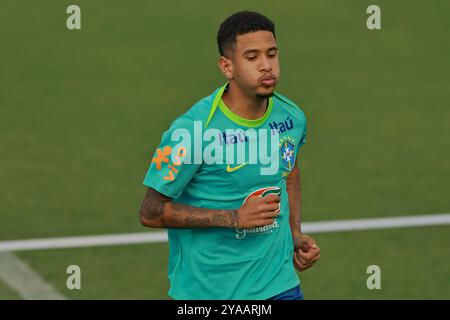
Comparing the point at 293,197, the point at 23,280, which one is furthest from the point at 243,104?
the point at 23,280

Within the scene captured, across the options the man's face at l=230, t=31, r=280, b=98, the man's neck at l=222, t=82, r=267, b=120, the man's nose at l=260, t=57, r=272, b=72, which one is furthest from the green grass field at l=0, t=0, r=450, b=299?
the man's nose at l=260, t=57, r=272, b=72

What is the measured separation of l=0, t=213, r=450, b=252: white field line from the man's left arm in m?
4.28

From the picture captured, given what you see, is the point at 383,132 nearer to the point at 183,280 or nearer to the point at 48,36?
the point at 48,36

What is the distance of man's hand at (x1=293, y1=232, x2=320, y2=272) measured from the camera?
27.4 feet

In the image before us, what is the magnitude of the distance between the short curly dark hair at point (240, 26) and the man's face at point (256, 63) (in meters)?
0.03

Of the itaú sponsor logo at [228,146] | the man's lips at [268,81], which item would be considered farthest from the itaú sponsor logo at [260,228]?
the man's lips at [268,81]

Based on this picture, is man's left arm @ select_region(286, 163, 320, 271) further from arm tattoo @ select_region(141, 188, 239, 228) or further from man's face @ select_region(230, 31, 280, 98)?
man's face @ select_region(230, 31, 280, 98)

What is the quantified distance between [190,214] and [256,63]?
1008 mm

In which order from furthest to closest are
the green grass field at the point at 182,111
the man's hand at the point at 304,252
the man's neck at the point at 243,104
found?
the green grass field at the point at 182,111 < the man's hand at the point at 304,252 < the man's neck at the point at 243,104

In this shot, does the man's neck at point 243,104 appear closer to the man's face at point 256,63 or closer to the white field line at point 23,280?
the man's face at point 256,63

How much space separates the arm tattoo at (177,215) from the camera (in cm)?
791

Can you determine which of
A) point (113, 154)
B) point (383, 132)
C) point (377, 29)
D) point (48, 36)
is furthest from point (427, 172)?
point (48, 36)

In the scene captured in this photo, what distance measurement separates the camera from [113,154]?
1523 cm

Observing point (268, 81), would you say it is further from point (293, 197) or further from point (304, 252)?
point (304, 252)
